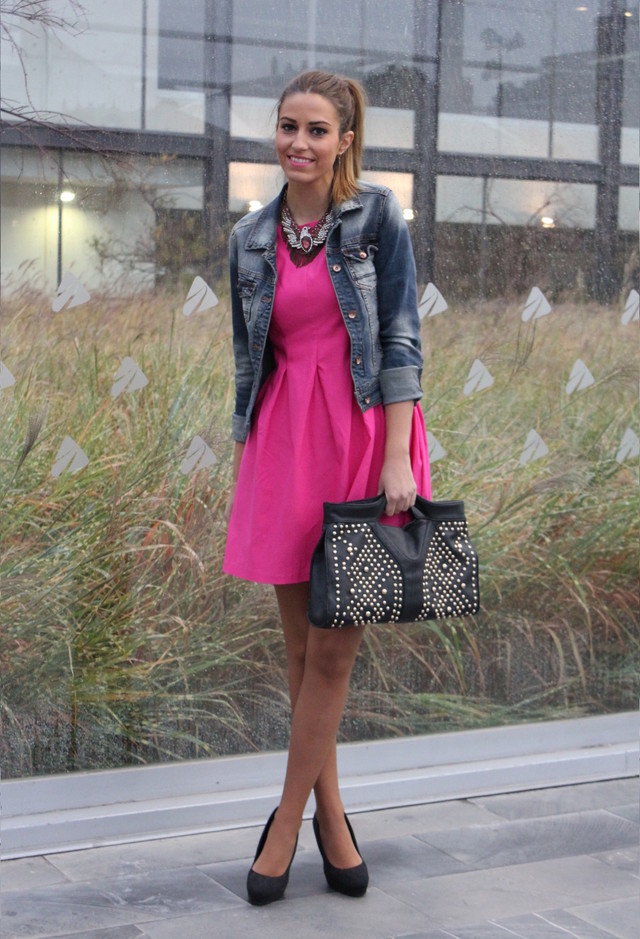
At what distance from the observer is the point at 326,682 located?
3119 mm

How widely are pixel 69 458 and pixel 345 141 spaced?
122 cm

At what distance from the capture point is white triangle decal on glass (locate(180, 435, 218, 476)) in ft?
12.3

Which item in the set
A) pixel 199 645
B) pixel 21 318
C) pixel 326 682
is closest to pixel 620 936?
pixel 326 682

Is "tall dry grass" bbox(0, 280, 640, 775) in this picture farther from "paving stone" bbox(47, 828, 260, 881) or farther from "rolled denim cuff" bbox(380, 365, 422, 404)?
"rolled denim cuff" bbox(380, 365, 422, 404)

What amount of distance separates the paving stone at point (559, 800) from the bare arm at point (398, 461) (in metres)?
1.36

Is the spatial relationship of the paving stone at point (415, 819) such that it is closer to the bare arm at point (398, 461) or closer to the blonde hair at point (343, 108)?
the bare arm at point (398, 461)

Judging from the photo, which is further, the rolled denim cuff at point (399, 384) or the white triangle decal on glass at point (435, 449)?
the white triangle decal on glass at point (435, 449)

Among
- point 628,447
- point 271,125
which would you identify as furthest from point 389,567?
point 628,447

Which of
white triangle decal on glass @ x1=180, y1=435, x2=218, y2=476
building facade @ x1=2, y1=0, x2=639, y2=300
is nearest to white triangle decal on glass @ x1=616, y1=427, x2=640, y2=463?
building facade @ x1=2, y1=0, x2=639, y2=300

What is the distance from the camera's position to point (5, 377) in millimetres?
3516

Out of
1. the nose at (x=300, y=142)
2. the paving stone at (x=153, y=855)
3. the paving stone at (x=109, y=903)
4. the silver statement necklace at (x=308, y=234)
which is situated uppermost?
the nose at (x=300, y=142)

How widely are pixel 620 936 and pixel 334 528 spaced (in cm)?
121

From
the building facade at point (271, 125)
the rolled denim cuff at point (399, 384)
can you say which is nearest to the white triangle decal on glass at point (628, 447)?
the building facade at point (271, 125)

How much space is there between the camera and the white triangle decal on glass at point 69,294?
11.7 ft
